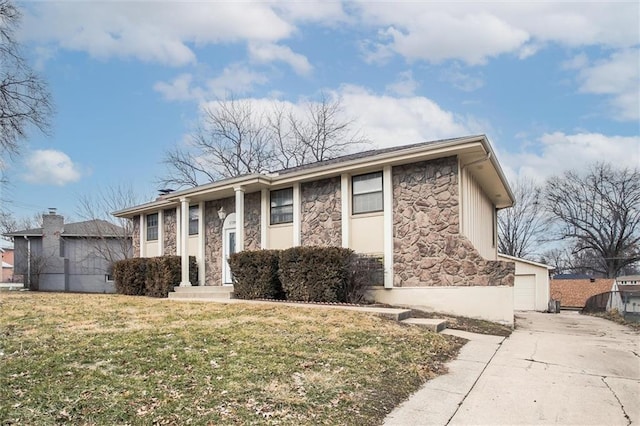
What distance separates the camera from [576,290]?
2630cm

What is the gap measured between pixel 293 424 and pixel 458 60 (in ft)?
35.9

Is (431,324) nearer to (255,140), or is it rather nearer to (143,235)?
(143,235)

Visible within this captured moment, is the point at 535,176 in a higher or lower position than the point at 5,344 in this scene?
higher

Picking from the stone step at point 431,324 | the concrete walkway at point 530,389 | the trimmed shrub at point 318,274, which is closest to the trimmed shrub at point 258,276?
the trimmed shrub at point 318,274

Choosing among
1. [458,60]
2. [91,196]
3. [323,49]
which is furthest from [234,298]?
[91,196]

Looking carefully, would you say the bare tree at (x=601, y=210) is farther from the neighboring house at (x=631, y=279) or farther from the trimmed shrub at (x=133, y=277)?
the trimmed shrub at (x=133, y=277)

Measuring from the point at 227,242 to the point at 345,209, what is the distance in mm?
4792

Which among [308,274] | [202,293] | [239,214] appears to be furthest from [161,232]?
[308,274]

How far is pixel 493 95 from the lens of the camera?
1193 centimetres

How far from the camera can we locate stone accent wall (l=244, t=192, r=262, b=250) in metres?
13.7

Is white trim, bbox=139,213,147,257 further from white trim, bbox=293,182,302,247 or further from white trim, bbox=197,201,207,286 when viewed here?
white trim, bbox=293,182,302,247

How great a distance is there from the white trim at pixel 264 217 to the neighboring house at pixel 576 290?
19.7 m

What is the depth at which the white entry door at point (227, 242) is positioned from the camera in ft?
47.5

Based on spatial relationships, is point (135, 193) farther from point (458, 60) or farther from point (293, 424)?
point (293, 424)
